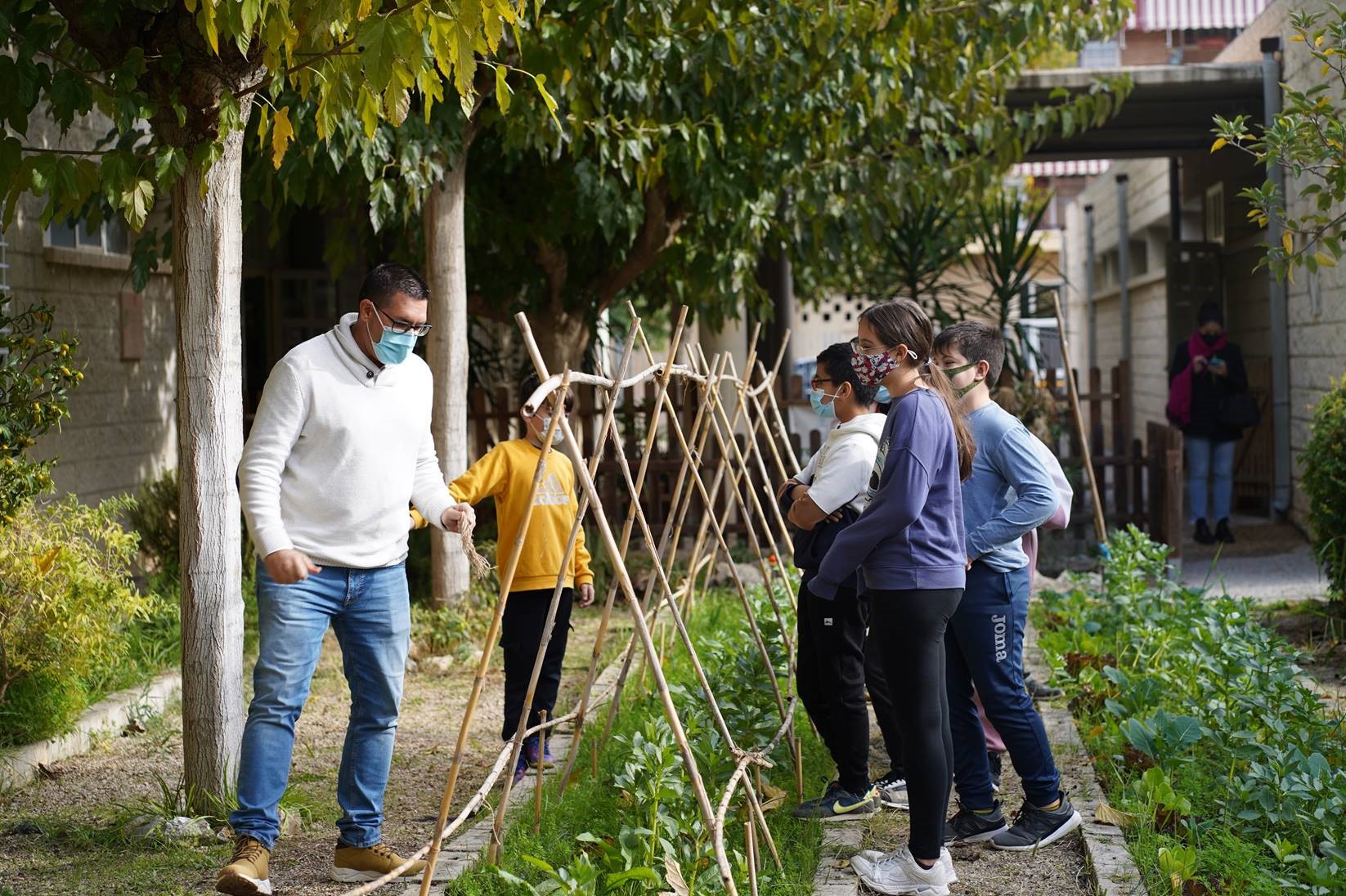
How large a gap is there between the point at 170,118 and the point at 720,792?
2.85 metres

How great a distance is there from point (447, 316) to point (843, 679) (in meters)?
3.85

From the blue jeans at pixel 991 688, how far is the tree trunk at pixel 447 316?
3.89 meters

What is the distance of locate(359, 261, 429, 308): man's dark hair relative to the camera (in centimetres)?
398

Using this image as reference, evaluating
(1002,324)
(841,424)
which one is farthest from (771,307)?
(841,424)

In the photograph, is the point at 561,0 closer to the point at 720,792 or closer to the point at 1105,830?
the point at 720,792

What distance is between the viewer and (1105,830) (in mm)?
4391

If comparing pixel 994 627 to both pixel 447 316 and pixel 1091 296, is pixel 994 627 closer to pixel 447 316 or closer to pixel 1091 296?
pixel 447 316

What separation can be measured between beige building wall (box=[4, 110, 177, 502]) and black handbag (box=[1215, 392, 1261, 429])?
7.84m

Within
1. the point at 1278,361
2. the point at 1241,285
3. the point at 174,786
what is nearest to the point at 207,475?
A: the point at 174,786

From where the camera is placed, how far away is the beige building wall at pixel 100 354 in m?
7.91

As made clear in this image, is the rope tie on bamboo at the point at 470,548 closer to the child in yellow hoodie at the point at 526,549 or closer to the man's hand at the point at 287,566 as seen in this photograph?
the man's hand at the point at 287,566

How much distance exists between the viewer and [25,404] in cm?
569

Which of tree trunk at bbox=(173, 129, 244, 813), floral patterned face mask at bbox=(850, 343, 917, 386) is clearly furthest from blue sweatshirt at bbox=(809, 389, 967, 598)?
tree trunk at bbox=(173, 129, 244, 813)

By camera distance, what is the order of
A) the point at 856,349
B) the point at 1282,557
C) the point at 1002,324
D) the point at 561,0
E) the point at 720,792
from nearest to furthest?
the point at 856,349 < the point at 720,792 < the point at 561,0 < the point at 1282,557 < the point at 1002,324
